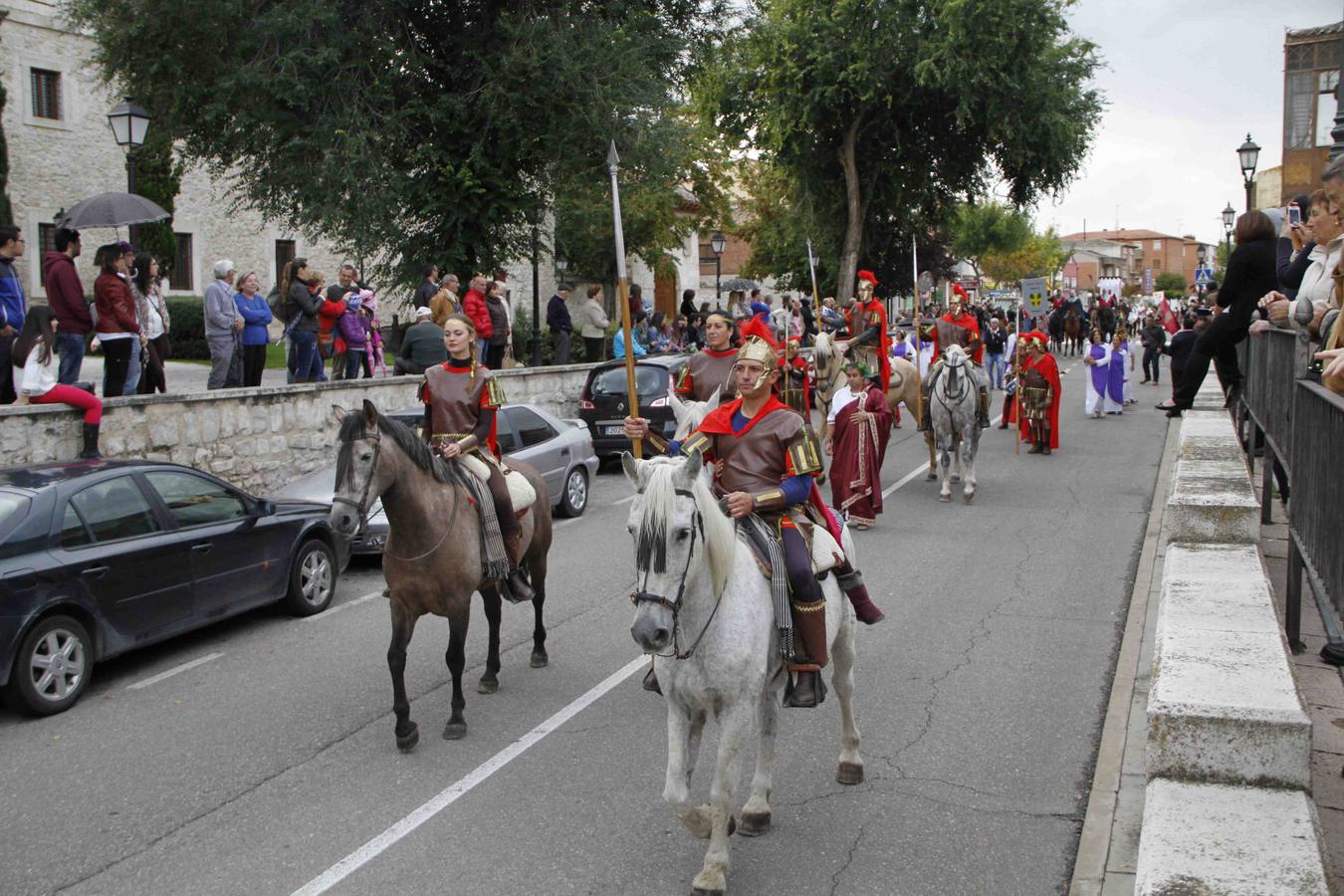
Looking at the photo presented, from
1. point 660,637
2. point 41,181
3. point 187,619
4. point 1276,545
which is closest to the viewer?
point 660,637

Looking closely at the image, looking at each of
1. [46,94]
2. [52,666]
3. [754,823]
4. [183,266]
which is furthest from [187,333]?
[754,823]

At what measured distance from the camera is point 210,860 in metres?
5.67

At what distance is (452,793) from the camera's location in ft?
21.1

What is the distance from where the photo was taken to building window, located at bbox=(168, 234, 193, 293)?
Result: 38188 millimetres

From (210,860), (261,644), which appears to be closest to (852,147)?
(261,644)

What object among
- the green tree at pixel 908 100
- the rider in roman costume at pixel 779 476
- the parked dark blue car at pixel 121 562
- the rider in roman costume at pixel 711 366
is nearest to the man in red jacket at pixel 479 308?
the parked dark blue car at pixel 121 562

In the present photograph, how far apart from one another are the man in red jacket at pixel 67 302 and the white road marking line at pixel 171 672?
16.1ft

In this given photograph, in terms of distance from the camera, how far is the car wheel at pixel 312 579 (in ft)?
34.9

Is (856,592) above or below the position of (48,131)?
below

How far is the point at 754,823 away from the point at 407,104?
17.5m

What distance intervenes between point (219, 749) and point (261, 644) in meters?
2.67

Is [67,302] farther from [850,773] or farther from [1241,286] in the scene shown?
[1241,286]

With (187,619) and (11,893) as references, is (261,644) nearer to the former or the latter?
(187,619)

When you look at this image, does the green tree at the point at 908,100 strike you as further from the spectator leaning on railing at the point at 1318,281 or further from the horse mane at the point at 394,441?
the horse mane at the point at 394,441
